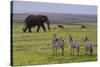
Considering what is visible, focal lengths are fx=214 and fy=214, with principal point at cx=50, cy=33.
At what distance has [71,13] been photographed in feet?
8.31

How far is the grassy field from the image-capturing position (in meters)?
2.29

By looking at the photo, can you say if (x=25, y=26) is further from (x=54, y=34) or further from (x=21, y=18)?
(x=54, y=34)

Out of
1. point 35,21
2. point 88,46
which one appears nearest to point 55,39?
point 35,21

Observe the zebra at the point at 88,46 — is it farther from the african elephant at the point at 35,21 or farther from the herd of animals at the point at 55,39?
the african elephant at the point at 35,21

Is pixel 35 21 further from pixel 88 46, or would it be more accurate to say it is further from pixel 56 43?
pixel 88 46

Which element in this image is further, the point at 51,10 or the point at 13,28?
the point at 51,10

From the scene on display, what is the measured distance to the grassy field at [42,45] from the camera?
7.53 feet

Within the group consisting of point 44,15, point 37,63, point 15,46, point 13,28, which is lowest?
point 37,63

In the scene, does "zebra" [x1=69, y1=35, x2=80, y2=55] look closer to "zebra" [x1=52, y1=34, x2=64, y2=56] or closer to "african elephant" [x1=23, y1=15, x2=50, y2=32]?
"zebra" [x1=52, y1=34, x2=64, y2=56]

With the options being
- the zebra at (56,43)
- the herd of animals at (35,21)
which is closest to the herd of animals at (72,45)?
the zebra at (56,43)

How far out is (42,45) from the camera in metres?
2.39
